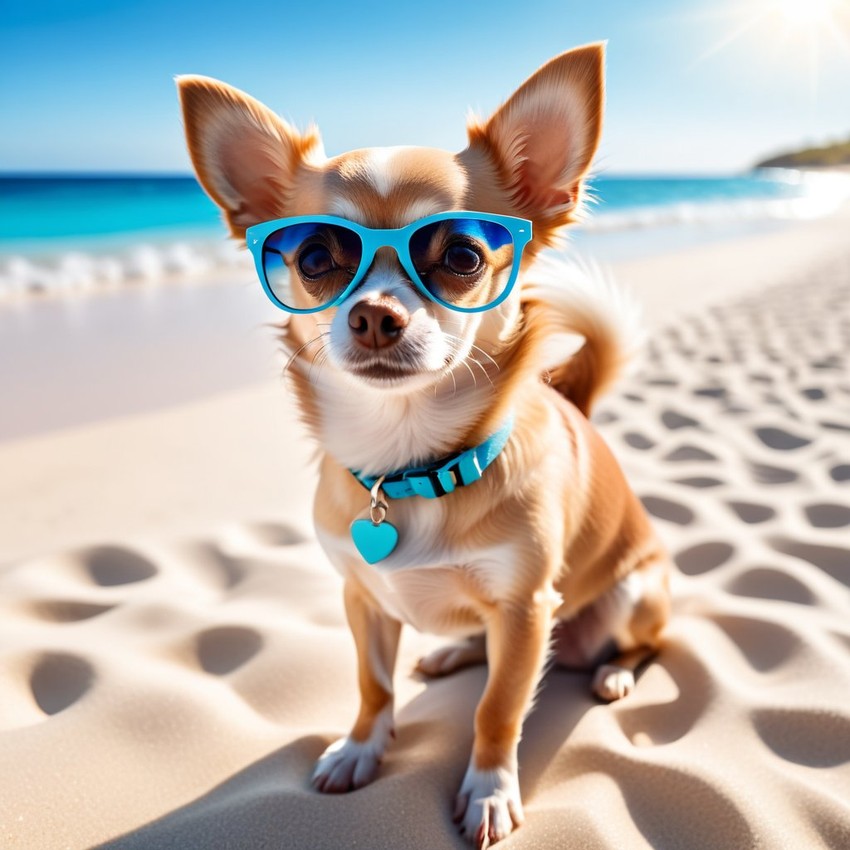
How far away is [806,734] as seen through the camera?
5.22 feet

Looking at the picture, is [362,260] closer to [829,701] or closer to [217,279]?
[829,701]

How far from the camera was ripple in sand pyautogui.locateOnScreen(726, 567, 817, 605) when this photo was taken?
2137 mm

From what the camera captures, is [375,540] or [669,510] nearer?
[375,540]

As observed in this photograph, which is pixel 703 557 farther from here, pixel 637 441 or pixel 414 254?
pixel 414 254

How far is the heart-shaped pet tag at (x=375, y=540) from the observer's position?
145cm

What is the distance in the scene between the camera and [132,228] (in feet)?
50.8

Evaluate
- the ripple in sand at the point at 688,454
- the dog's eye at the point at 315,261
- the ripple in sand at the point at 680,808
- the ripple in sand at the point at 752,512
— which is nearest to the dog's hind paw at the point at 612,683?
the ripple in sand at the point at 680,808

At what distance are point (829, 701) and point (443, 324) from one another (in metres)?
1.22

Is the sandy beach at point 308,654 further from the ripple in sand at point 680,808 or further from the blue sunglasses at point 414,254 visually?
the blue sunglasses at point 414,254

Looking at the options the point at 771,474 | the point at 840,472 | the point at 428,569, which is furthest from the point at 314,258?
the point at 840,472

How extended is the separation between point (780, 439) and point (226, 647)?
2532 mm

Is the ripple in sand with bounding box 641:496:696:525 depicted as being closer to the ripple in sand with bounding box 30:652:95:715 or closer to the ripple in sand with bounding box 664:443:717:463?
the ripple in sand with bounding box 664:443:717:463

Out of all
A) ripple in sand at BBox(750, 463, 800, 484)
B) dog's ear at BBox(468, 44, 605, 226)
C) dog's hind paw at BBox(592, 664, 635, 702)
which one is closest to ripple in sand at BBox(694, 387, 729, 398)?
ripple in sand at BBox(750, 463, 800, 484)

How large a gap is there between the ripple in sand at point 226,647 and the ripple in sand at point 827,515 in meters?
1.90
